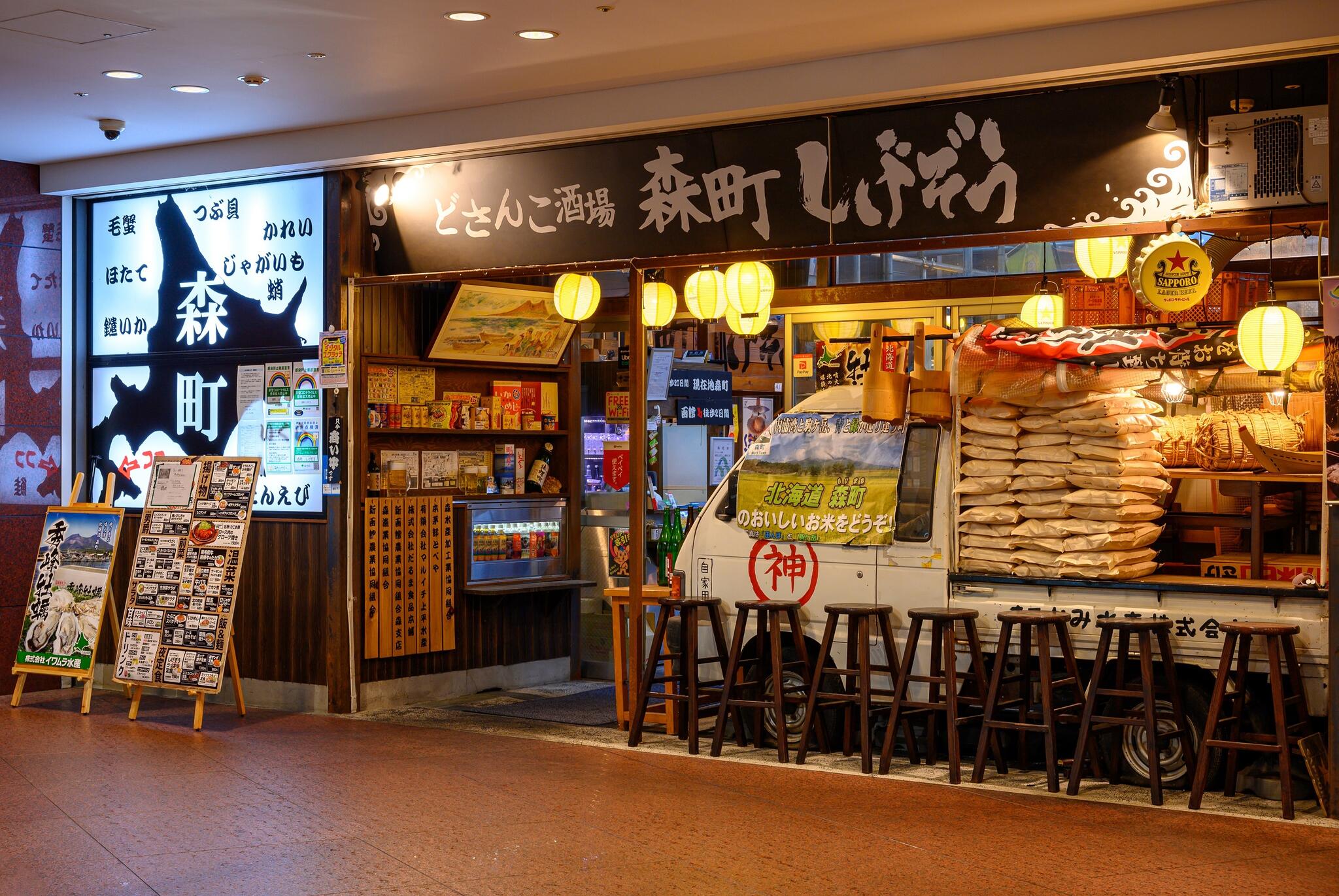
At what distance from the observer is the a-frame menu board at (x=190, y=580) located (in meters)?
8.96

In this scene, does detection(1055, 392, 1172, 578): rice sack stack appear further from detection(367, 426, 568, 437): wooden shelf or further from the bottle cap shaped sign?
detection(367, 426, 568, 437): wooden shelf

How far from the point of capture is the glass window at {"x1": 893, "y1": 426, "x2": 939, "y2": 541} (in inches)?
300

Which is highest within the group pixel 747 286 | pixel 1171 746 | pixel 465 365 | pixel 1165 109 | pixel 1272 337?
pixel 1165 109

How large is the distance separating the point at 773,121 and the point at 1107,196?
189 centimetres

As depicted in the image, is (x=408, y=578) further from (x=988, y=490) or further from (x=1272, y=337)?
(x=1272, y=337)

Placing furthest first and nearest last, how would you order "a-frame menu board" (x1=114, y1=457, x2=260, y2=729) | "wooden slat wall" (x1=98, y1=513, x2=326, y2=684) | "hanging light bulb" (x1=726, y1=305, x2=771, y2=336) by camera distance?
"wooden slat wall" (x1=98, y1=513, x2=326, y2=684)
"hanging light bulb" (x1=726, y1=305, x2=771, y2=336)
"a-frame menu board" (x1=114, y1=457, x2=260, y2=729)

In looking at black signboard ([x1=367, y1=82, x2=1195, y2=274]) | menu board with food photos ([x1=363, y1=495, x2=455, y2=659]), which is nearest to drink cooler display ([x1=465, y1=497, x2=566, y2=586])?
menu board with food photos ([x1=363, y1=495, x2=455, y2=659])

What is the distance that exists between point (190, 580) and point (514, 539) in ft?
7.93

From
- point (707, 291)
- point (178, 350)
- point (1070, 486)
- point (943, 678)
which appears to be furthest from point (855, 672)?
point (178, 350)

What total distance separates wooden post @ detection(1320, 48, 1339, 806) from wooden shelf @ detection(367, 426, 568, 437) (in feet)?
19.0

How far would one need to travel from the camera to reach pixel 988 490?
747 centimetres

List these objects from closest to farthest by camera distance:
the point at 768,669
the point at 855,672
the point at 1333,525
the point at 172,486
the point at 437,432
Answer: the point at 1333,525, the point at 855,672, the point at 768,669, the point at 172,486, the point at 437,432

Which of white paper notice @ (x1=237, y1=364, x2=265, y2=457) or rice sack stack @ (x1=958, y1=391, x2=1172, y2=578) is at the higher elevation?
white paper notice @ (x1=237, y1=364, x2=265, y2=457)

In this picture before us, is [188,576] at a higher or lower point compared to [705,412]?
lower
